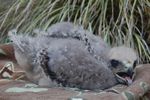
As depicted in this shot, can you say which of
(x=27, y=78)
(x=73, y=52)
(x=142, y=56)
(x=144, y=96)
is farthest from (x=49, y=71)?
(x=142, y=56)

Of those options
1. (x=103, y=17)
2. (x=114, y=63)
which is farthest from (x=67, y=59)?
(x=103, y=17)

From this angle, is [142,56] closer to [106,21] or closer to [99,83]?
[106,21]

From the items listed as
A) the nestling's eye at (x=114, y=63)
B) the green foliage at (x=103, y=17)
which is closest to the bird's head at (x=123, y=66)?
the nestling's eye at (x=114, y=63)

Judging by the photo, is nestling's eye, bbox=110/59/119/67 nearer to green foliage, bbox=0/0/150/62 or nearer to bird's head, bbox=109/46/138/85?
bird's head, bbox=109/46/138/85

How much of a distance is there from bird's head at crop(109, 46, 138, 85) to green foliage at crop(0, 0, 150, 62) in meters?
0.57

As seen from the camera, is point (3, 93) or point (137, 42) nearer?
point (3, 93)

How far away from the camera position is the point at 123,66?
1.39 meters

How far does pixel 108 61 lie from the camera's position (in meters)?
1.42

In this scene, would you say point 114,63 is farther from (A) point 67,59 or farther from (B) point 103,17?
(B) point 103,17

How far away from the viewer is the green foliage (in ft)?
6.79

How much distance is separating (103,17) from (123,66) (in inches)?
30.2

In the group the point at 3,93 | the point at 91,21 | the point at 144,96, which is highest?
the point at 91,21

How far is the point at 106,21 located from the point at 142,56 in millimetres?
271

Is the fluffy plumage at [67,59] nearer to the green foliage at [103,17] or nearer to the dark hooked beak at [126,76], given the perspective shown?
the dark hooked beak at [126,76]
